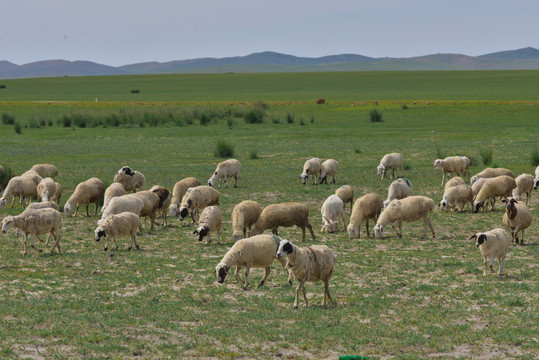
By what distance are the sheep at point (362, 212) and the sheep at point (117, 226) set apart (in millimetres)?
5818

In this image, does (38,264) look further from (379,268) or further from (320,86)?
(320,86)

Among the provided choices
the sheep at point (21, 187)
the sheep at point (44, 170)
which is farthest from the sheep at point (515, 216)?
the sheep at point (44, 170)

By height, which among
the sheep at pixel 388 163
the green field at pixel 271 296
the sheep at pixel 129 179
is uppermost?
the sheep at pixel 129 179

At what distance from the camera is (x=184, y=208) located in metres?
19.7

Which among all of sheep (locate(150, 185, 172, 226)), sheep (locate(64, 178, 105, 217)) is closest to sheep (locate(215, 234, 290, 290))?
sheep (locate(150, 185, 172, 226))

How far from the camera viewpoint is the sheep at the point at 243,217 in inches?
664

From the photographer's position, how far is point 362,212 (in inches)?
723

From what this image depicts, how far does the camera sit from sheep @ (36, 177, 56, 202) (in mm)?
21266

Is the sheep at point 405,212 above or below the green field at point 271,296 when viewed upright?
above

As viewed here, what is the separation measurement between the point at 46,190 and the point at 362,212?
1034 cm

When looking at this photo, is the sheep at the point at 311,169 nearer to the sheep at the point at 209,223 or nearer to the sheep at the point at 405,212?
the sheep at the point at 405,212

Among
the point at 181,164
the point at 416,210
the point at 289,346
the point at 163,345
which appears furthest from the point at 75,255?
the point at 181,164

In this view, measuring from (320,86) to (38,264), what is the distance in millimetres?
119581

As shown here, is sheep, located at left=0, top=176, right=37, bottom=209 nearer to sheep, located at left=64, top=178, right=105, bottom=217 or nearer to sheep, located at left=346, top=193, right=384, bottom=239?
sheep, located at left=64, top=178, right=105, bottom=217
